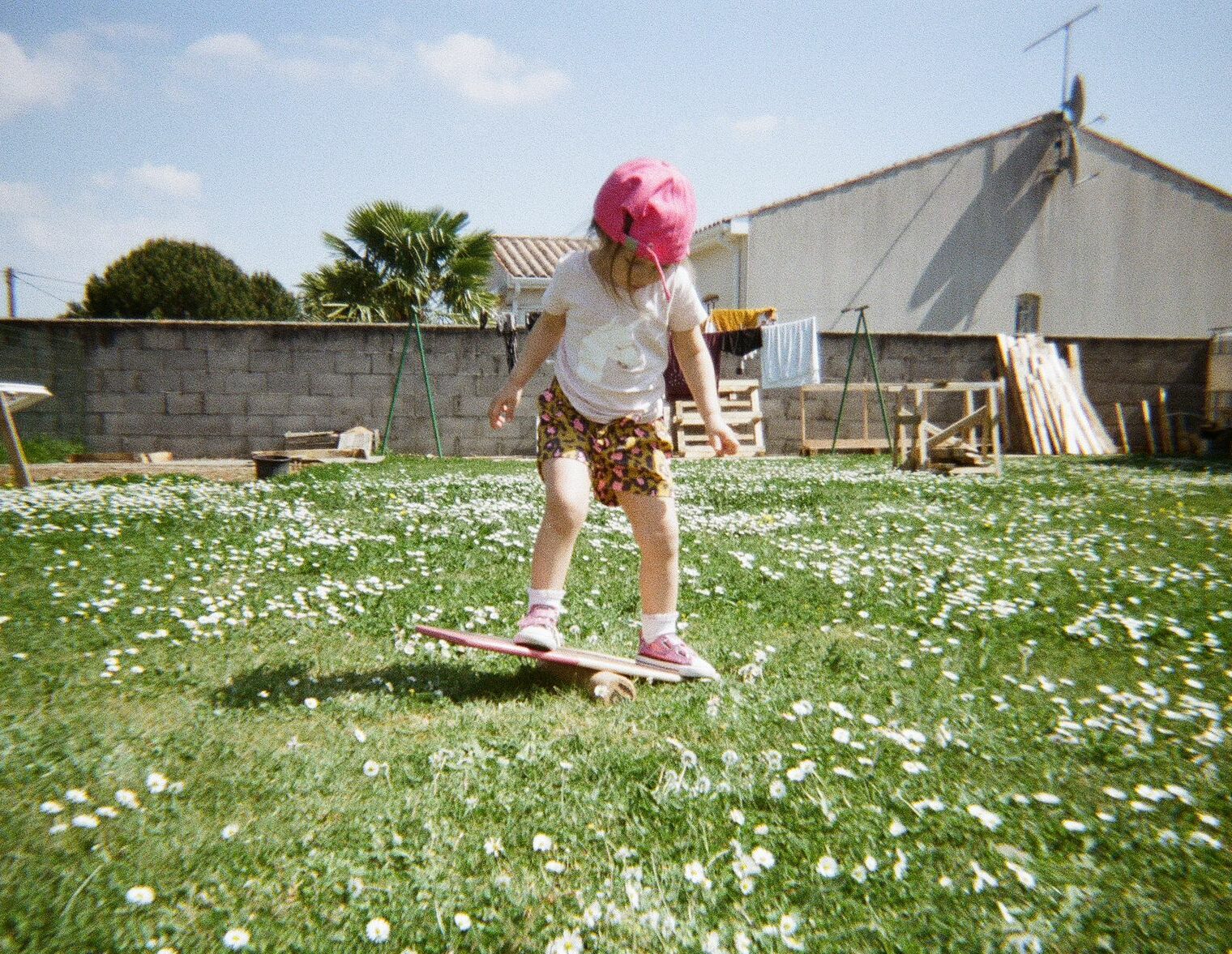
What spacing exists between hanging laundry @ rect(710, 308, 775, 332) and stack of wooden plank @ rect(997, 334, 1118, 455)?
4.22 meters

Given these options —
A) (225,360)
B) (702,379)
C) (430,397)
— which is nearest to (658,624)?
(702,379)

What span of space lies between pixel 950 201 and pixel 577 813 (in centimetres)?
2274

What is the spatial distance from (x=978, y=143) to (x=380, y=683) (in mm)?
23370

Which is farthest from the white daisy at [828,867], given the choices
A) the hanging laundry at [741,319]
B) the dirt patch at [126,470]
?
the hanging laundry at [741,319]

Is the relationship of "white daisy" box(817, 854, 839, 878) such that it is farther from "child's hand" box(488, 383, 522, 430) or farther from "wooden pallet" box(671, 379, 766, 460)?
"wooden pallet" box(671, 379, 766, 460)

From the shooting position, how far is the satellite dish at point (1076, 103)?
21328mm

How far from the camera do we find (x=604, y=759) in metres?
2.26

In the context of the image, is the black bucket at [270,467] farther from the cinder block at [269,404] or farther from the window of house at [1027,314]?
the window of house at [1027,314]

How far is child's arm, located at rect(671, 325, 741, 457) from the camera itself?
2939mm

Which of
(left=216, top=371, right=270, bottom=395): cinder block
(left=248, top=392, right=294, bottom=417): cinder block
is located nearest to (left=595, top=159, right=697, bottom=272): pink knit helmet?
(left=248, top=392, right=294, bottom=417): cinder block

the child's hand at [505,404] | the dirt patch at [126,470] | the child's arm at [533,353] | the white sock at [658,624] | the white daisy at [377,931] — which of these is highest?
the child's arm at [533,353]

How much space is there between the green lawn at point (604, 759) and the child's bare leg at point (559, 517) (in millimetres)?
382

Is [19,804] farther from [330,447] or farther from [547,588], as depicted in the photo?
[330,447]

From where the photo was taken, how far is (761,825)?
6.43ft
